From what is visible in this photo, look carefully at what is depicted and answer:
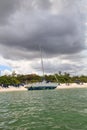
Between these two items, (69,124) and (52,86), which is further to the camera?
(52,86)

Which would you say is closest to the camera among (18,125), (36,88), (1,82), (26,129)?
(26,129)

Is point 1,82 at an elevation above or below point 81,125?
above

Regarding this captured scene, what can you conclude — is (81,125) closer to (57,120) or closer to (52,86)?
(57,120)

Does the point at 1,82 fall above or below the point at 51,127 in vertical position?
above

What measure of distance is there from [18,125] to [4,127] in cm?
129

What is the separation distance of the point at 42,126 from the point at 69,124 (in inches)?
83.6

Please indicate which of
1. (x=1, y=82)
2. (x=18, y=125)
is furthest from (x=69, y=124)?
(x=1, y=82)

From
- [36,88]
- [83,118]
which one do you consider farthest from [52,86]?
[83,118]

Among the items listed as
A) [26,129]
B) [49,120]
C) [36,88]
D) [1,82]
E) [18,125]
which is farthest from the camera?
[1,82]

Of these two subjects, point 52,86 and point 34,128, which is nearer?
point 34,128

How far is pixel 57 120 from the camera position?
21.2 metres

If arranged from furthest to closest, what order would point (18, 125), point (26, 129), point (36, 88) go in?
point (36, 88) → point (18, 125) → point (26, 129)

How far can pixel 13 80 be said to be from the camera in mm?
170250

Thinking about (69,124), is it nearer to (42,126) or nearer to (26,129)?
(42,126)
